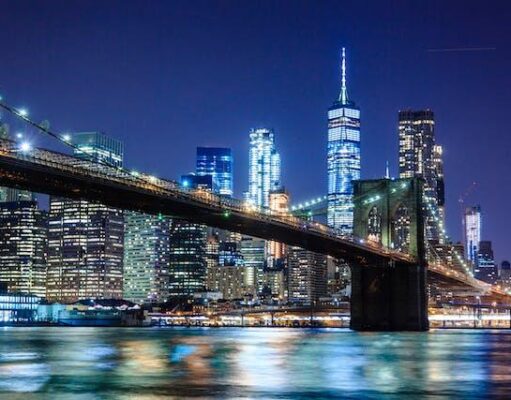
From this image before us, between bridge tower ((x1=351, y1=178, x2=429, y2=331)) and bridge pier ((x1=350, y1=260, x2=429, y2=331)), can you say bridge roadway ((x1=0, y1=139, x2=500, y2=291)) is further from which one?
bridge pier ((x1=350, y1=260, x2=429, y2=331))

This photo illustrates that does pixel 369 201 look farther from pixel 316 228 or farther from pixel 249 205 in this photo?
pixel 249 205

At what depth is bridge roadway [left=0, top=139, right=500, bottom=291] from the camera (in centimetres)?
5400

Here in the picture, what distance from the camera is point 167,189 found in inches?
2552

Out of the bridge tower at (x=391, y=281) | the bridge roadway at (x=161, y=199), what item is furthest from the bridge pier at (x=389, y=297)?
the bridge roadway at (x=161, y=199)

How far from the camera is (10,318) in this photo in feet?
496

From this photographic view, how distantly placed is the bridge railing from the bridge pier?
1.80 meters

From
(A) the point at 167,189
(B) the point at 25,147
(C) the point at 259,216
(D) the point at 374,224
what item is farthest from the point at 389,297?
(B) the point at 25,147

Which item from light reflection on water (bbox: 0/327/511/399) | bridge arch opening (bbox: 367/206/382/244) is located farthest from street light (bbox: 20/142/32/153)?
bridge arch opening (bbox: 367/206/382/244)

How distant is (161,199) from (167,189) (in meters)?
0.80

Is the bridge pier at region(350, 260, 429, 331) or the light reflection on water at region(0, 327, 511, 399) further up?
the bridge pier at region(350, 260, 429, 331)

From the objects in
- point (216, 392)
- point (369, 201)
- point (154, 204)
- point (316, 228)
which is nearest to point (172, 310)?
point (369, 201)

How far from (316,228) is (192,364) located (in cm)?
4501

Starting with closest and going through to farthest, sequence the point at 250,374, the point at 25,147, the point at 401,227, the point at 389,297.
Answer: the point at 250,374 < the point at 25,147 < the point at 389,297 < the point at 401,227

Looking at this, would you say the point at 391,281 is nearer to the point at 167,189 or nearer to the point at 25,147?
the point at 167,189
